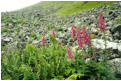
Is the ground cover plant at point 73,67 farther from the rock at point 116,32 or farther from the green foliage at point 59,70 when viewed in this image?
the rock at point 116,32

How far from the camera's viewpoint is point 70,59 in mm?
7734

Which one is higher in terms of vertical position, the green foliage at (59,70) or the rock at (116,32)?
the rock at (116,32)

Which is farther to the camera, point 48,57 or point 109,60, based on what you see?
point 48,57

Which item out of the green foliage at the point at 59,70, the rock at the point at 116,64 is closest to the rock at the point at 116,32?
the rock at the point at 116,64

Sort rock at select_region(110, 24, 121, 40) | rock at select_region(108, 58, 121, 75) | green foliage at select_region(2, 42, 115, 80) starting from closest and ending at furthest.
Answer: green foliage at select_region(2, 42, 115, 80)
rock at select_region(108, 58, 121, 75)
rock at select_region(110, 24, 121, 40)

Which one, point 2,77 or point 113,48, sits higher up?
point 113,48

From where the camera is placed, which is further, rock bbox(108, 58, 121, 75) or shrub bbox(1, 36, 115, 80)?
rock bbox(108, 58, 121, 75)

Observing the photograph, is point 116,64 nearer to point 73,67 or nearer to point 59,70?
point 73,67

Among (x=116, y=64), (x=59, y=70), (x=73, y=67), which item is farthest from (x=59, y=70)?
(x=116, y=64)

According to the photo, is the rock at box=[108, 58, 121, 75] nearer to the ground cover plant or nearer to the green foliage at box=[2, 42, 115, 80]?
the ground cover plant

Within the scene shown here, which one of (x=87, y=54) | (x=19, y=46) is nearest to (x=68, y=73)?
(x=87, y=54)

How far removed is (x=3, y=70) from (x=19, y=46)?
190 inches

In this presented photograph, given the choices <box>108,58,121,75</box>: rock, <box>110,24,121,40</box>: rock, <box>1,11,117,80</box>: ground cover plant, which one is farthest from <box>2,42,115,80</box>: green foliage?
<box>110,24,121,40</box>: rock

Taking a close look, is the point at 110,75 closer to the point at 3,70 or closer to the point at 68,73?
the point at 68,73
